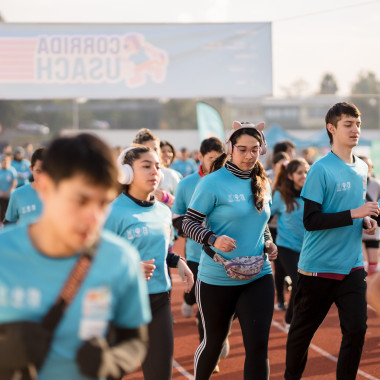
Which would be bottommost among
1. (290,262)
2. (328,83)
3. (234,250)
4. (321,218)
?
(290,262)

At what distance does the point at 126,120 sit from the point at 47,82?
76291 millimetres

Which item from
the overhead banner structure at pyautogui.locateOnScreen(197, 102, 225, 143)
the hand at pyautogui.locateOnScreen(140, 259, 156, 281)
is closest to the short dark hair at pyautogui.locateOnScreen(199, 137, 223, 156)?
the hand at pyautogui.locateOnScreen(140, 259, 156, 281)

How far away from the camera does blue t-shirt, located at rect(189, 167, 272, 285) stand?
5.30 metres

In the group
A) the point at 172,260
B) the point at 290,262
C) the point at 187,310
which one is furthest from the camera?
the point at 187,310

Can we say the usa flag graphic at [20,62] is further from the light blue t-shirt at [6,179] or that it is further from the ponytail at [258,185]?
the ponytail at [258,185]

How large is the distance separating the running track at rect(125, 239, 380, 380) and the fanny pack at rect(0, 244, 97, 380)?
4.61 metres

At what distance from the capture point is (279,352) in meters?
7.79

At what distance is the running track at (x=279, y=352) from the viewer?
693 cm

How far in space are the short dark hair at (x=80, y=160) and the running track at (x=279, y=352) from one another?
4849mm

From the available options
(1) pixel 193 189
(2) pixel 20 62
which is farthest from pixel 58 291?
(2) pixel 20 62

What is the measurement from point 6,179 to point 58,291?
16.3 metres

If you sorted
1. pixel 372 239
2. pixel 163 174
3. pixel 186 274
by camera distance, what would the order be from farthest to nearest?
pixel 372 239, pixel 163 174, pixel 186 274

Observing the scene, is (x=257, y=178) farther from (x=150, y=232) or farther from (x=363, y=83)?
(x=363, y=83)

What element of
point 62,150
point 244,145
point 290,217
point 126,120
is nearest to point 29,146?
point 290,217
